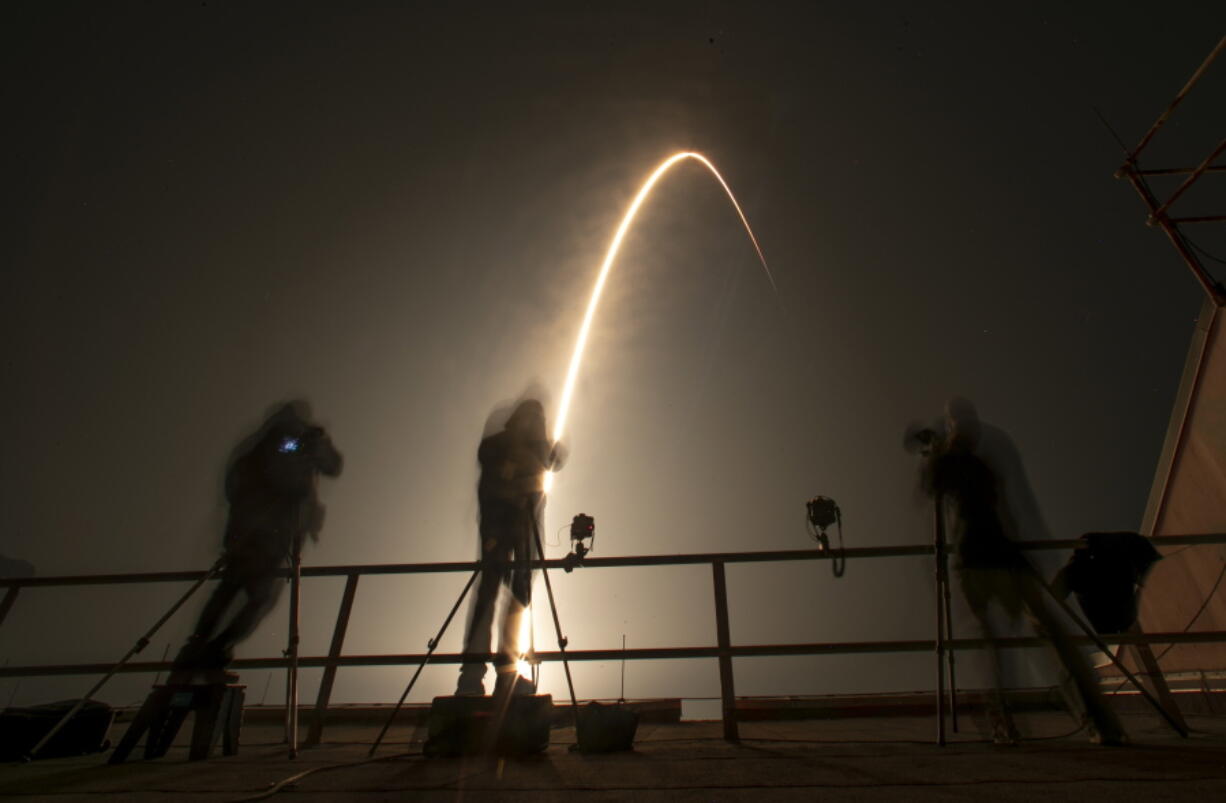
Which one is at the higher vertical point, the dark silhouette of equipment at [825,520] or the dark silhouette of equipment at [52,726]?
the dark silhouette of equipment at [825,520]

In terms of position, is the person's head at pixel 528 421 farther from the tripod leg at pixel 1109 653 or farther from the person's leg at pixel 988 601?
the tripod leg at pixel 1109 653

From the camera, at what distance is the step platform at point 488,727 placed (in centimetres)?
369

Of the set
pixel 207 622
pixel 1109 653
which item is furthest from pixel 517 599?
pixel 1109 653

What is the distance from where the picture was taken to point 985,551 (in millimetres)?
4574

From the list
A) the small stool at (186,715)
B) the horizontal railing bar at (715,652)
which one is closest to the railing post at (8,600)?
the horizontal railing bar at (715,652)

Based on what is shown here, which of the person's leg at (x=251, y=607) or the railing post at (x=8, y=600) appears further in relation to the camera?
the railing post at (x=8, y=600)

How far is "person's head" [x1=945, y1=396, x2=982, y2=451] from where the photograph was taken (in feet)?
16.1

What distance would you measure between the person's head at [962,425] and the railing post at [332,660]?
485cm

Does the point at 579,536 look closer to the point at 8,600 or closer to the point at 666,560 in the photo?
the point at 666,560

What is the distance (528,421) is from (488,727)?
2.94 m

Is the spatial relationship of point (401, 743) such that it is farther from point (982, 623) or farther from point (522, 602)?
point (982, 623)

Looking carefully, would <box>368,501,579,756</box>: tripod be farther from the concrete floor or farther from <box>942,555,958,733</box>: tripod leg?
<box>942,555,958,733</box>: tripod leg

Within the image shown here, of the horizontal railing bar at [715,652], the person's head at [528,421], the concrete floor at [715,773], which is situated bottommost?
the concrete floor at [715,773]

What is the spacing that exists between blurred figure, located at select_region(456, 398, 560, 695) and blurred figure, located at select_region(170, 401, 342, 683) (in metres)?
1.32
